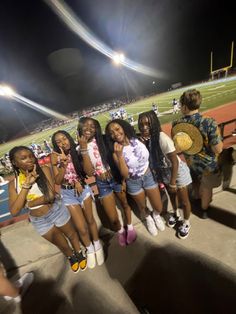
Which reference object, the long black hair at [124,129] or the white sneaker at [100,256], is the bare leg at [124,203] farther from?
the long black hair at [124,129]

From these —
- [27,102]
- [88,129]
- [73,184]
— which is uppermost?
[27,102]

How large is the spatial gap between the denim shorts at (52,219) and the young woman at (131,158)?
2.76 ft

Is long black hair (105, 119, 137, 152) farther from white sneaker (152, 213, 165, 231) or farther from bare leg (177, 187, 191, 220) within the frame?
white sneaker (152, 213, 165, 231)

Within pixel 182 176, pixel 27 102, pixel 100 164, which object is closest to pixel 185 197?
pixel 182 176

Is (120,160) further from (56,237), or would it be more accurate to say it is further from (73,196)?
(56,237)

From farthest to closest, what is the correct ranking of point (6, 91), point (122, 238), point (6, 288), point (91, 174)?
1. point (6, 91)
2. point (122, 238)
3. point (91, 174)
4. point (6, 288)

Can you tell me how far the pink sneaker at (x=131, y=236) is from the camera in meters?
2.53

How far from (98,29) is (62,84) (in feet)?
7.16

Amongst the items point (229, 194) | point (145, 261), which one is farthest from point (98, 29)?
point (145, 261)

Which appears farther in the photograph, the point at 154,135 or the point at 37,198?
the point at 154,135

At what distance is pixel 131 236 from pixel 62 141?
5.50 ft

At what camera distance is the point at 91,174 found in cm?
218

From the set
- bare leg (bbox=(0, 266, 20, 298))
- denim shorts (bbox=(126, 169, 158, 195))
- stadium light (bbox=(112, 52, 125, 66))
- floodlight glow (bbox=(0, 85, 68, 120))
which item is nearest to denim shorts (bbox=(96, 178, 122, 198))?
denim shorts (bbox=(126, 169, 158, 195))

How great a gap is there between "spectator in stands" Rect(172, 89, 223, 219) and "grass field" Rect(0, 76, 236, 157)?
161cm
